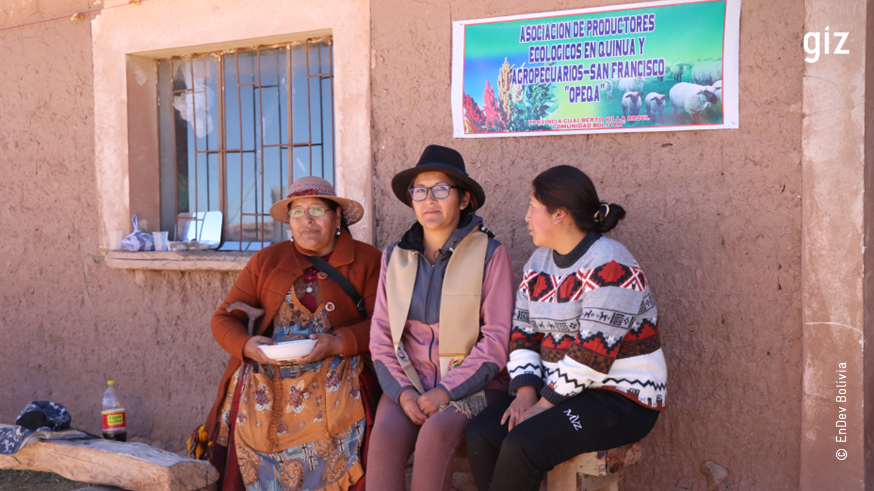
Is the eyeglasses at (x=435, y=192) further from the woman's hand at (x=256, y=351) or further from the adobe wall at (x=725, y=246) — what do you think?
the woman's hand at (x=256, y=351)

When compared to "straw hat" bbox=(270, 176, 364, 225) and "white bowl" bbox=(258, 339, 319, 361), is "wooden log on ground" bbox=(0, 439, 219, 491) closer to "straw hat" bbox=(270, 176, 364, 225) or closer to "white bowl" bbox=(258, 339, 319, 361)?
"white bowl" bbox=(258, 339, 319, 361)

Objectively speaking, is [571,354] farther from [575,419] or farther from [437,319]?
[437,319]

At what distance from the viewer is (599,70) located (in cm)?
298

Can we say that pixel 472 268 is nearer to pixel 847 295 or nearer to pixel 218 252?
pixel 847 295

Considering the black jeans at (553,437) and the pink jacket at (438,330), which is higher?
the pink jacket at (438,330)

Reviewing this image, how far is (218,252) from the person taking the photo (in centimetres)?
396

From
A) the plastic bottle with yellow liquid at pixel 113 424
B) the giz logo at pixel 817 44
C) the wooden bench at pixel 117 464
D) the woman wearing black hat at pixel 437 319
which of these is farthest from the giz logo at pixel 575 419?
the plastic bottle with yellow liquid at pixel 113 424

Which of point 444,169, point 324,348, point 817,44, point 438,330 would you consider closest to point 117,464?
point 324,348

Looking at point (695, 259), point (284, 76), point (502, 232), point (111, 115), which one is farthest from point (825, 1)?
point (111, 115)

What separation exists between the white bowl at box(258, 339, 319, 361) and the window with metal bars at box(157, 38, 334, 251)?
4.36ft

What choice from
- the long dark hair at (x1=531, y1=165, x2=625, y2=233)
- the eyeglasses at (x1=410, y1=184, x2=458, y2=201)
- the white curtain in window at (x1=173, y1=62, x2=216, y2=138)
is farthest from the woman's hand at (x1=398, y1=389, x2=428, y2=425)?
the white curtain in window at (x1=173, y1=62, x2=216, y2=138)

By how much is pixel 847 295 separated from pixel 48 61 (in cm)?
465

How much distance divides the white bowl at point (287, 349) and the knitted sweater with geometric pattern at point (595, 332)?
2.92ft

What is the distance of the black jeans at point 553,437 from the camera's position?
7.13ft
